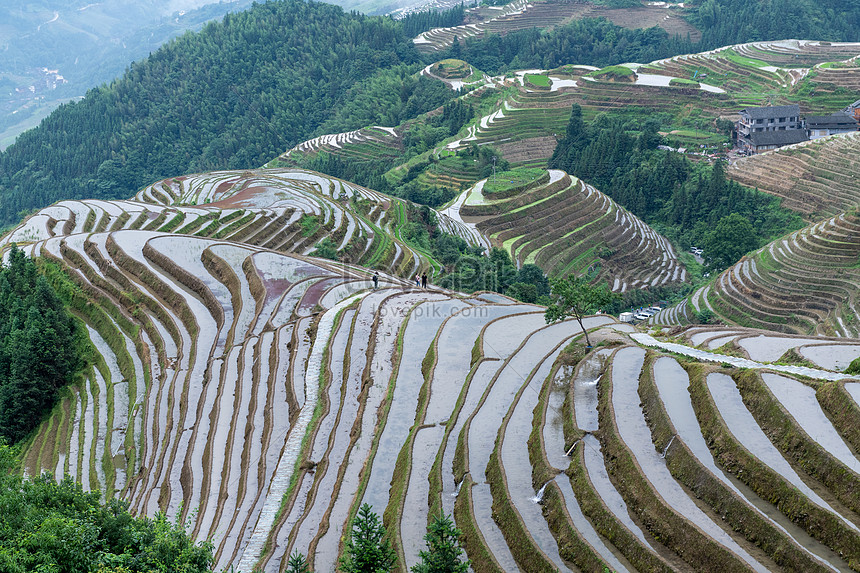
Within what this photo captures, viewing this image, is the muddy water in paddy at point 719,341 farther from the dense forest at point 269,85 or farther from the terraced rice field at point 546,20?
the terraced rice field at point 546,20

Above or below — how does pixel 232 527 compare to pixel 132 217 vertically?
below

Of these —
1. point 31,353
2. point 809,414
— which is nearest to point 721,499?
point 809,414

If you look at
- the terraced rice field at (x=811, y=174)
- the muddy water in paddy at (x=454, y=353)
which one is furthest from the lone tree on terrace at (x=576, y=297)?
the terraced rice field at (x=811, y=174)

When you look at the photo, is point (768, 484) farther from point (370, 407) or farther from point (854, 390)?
point (370, 407)

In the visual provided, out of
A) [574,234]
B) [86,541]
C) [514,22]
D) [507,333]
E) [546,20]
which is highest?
[86,541]

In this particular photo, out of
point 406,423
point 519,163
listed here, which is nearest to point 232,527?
point 406,423

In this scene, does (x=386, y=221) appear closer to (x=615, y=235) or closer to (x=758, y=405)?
(x=615, y=235)
